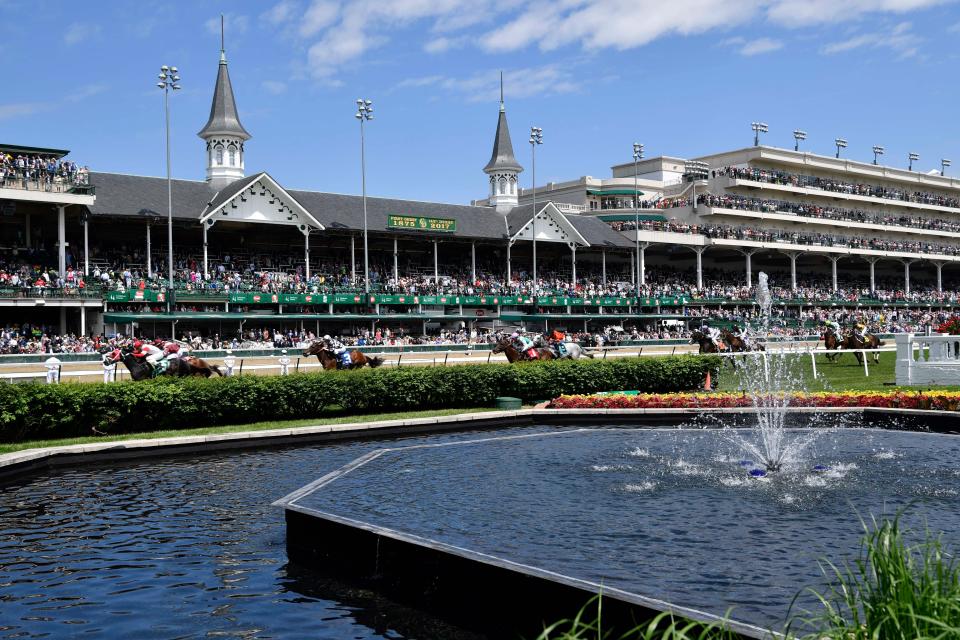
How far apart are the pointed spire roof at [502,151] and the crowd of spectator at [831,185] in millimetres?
18291

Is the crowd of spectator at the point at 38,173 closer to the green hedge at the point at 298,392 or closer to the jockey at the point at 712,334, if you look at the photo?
the green hedge at the point at 298,392

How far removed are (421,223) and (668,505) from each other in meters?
45.3

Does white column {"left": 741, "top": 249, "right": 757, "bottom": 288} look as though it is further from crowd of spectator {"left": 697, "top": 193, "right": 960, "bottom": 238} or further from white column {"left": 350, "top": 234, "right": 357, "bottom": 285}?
white column {"left": 350, "top": 234, "right": 357, "bottom": 285}

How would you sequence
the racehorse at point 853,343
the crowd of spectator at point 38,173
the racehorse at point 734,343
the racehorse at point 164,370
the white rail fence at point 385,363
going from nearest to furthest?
the racehorse at point 164,370 → the white rail fence at point 385,363 → the racehorse at point 853,343 → the racehorse at point 734,343 → the crowd of spectator at point 38,173

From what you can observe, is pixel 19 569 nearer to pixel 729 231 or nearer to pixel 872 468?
pixel 872 468

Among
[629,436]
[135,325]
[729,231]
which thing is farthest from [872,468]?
[729,231]

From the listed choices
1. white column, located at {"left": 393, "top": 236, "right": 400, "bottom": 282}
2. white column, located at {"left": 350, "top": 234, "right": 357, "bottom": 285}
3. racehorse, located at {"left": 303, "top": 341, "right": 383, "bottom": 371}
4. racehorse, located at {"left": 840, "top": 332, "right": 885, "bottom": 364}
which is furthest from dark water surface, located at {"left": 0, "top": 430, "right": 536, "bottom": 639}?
white column, located at {"left": 393, "top": 236, "right": 400, "bottom": 282}

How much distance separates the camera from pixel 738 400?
67.5ft

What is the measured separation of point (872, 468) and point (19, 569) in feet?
38.7

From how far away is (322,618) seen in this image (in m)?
7.93

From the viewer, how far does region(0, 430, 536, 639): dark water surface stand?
7730mm

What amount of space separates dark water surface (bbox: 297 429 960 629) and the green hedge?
531 cm

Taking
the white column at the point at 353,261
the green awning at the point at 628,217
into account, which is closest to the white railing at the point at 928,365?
the white column at the point at 353,261

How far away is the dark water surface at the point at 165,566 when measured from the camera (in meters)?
7.73
